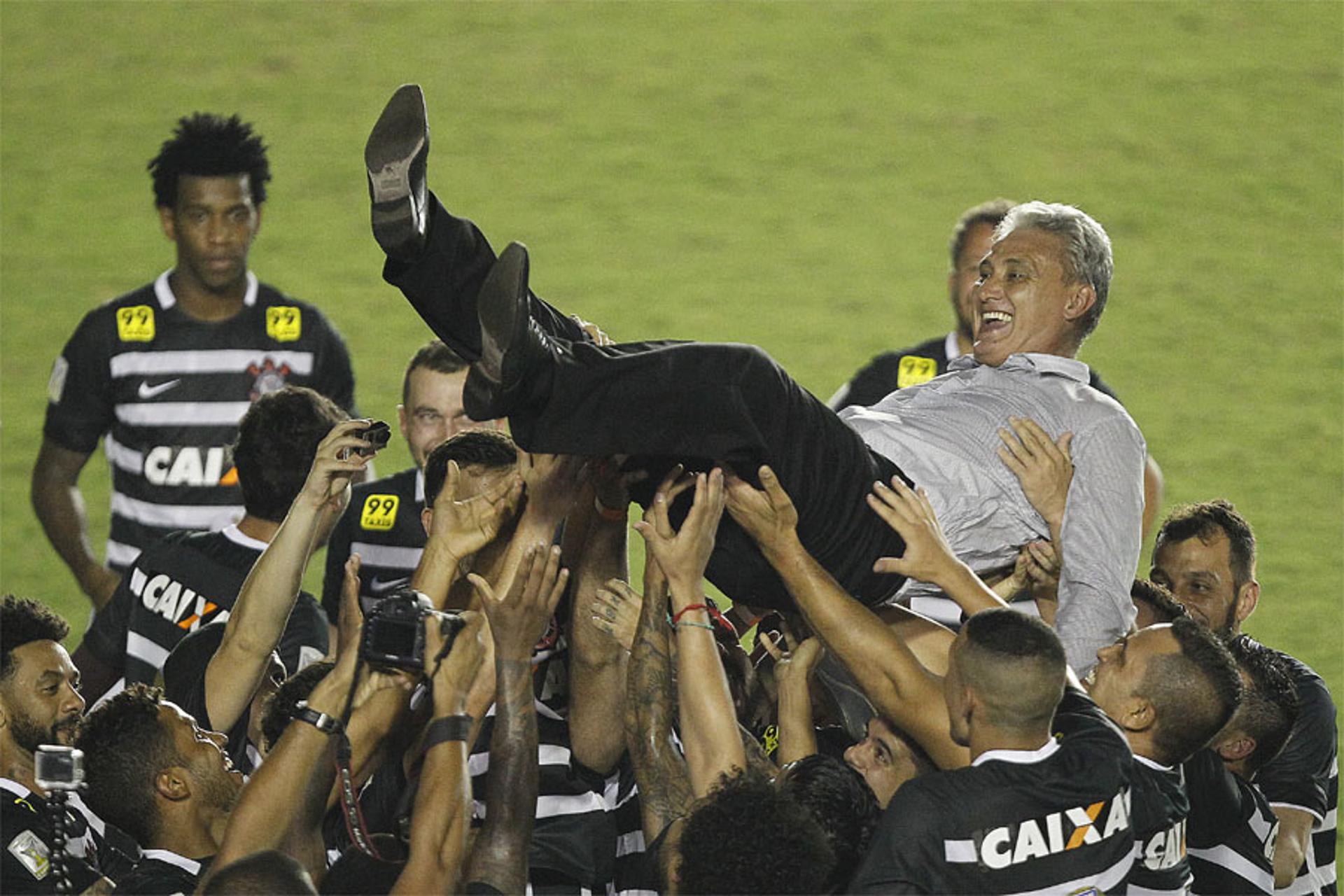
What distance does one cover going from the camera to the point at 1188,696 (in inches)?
164

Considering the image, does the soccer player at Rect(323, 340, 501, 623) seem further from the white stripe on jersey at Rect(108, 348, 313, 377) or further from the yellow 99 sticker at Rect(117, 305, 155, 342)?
the yellow 99 sticker at Rect(117, 305, 155, 342)

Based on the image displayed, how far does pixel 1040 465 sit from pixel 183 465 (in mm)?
3554

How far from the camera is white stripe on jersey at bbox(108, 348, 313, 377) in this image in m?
7.02

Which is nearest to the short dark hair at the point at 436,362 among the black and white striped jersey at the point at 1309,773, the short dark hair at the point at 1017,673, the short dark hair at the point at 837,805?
the short dark hair at the point at 837,805

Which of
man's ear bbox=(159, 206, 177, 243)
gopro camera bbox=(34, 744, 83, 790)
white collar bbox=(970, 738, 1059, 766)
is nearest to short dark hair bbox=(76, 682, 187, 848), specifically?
gopro camera bbox=(34, 744, 83, 790)

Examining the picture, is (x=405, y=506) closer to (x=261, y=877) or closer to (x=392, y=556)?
(x=392, y=556)

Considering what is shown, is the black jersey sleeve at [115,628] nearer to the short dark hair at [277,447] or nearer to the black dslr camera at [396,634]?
the short dark hair at [277,447]

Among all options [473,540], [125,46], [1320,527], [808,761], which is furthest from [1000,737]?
[125,46]

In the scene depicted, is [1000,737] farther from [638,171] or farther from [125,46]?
[125,46]

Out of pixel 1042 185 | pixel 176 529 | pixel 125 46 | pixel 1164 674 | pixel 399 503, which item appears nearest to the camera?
pixel 1164 674

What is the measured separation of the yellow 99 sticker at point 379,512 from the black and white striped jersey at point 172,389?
2.87ft

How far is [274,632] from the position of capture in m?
4.62

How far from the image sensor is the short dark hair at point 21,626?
476 centimetres

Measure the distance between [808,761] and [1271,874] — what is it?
1413 millimetres
